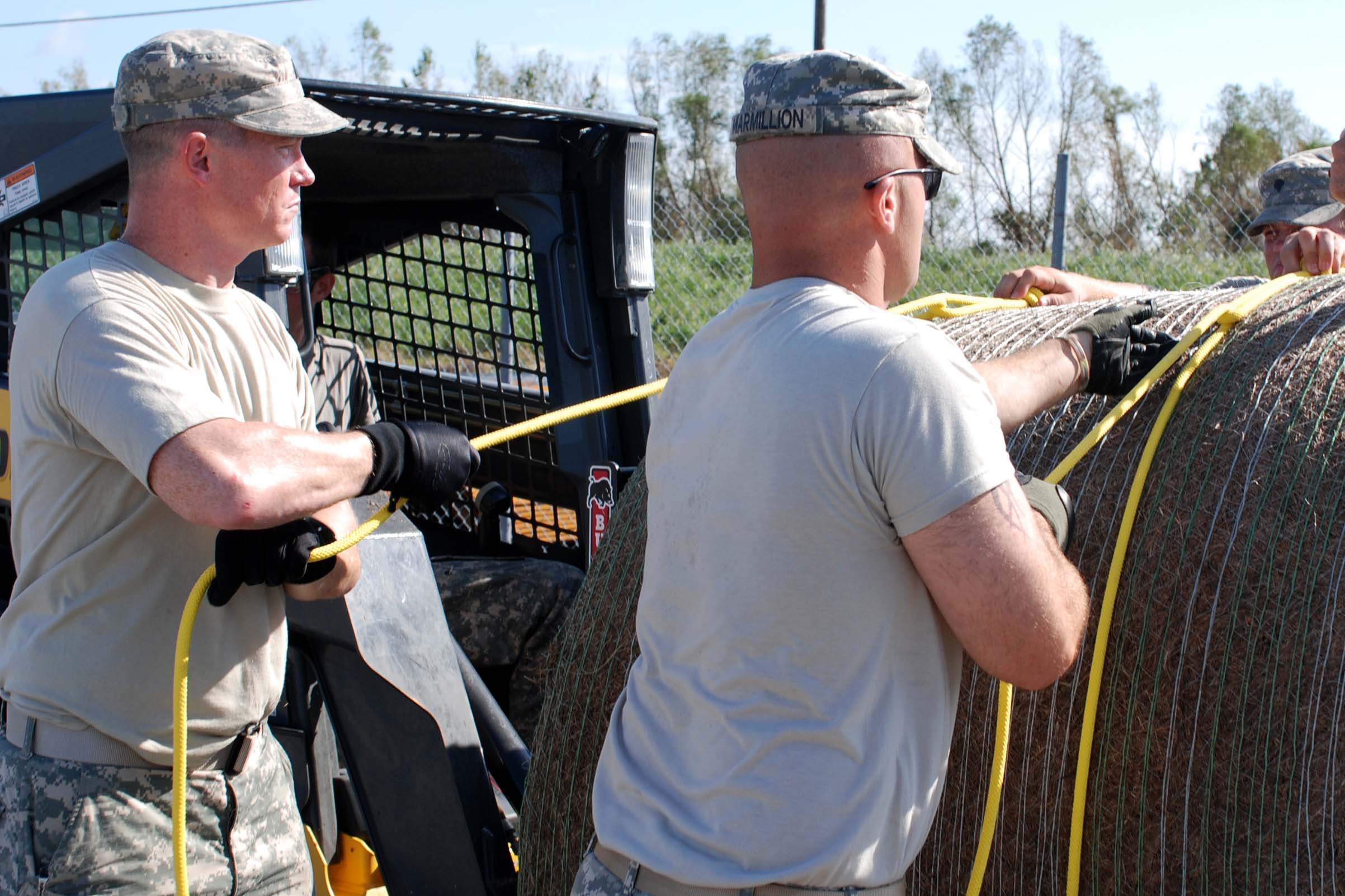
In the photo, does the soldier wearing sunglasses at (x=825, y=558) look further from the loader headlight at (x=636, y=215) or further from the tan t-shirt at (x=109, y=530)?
the loader headlight at (x=636, y=215)

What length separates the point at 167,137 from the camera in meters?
2.13


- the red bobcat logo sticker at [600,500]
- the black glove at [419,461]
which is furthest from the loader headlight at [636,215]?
the black glove at [419,461]

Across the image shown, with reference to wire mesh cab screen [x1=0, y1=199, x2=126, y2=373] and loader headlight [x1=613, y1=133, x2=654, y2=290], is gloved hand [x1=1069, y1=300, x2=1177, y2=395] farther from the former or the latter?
wire mesh cab screen [x1=0, y1=199, x2=126, y2=373]

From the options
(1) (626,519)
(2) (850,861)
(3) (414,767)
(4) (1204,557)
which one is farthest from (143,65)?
(4) (1204,557)

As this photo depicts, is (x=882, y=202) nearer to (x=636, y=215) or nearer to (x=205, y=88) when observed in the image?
(x=205, y=88)

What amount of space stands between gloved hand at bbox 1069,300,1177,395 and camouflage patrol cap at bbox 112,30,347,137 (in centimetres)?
131

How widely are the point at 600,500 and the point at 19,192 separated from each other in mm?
1569

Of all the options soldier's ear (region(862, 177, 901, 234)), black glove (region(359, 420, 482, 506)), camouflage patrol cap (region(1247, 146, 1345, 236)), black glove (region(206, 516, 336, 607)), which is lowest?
black glove (region(206, 516, 336, 607))

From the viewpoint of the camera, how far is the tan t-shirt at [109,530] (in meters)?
1.92

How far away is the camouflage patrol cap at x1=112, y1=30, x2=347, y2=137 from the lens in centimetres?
Result: 212

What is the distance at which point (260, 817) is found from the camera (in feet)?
7.22

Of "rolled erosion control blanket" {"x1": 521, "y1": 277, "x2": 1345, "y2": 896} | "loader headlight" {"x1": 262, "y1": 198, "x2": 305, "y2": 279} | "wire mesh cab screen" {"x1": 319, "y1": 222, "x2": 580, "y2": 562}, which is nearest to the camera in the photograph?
"rolled erosion control blanket" {"x1": 521, "y1": 277, "x2": 1345, "y2": 896}

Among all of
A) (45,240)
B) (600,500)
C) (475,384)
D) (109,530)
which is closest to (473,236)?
(475,384)

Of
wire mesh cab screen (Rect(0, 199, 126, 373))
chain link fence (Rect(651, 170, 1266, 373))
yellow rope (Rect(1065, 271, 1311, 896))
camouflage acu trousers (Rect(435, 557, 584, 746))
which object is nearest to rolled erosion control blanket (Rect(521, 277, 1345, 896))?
yellow rope (Rect(1065, 271, 1311, 896))
